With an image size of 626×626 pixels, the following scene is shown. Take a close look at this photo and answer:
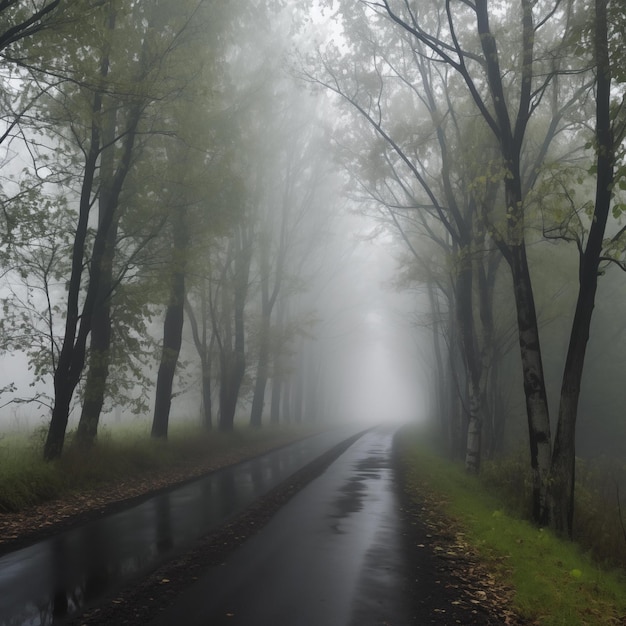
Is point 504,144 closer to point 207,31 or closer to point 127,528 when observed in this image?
point 207,31

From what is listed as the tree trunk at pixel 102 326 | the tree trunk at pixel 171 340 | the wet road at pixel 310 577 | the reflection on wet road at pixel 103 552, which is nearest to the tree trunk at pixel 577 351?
the wet road at pixel 310 577

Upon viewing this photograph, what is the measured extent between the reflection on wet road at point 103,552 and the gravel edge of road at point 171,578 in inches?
6.5

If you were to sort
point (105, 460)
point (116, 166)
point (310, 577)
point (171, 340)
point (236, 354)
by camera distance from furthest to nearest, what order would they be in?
point (236, 354)
point (171, 340)
point (116, 166)
point (105, 460)
point (310, 577)

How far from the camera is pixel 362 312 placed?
48250 mm

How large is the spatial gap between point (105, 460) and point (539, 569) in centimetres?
970

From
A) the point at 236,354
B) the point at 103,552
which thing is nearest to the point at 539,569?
the point at 103,552

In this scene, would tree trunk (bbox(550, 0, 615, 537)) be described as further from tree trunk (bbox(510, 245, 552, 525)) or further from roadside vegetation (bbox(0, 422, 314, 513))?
roadside vegetation (bbox(0, 422, 314, 513))

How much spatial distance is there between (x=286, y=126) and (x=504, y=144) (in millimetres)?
16673

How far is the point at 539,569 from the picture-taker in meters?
6.39

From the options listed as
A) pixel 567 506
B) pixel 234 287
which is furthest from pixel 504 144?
pixel 234 287

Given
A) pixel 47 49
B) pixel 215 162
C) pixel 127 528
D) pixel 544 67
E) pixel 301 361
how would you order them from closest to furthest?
pixel 127 528, pixel 47 49, pixel 544 67, pixel 215 162, pixel 301 361

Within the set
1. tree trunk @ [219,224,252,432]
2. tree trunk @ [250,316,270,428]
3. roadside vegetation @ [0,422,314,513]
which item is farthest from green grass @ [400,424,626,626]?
tree trunk @ [250,316,270,428]

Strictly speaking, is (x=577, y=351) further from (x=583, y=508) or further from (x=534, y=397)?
(x=583, y=508)

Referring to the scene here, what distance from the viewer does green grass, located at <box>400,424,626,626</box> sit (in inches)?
206
